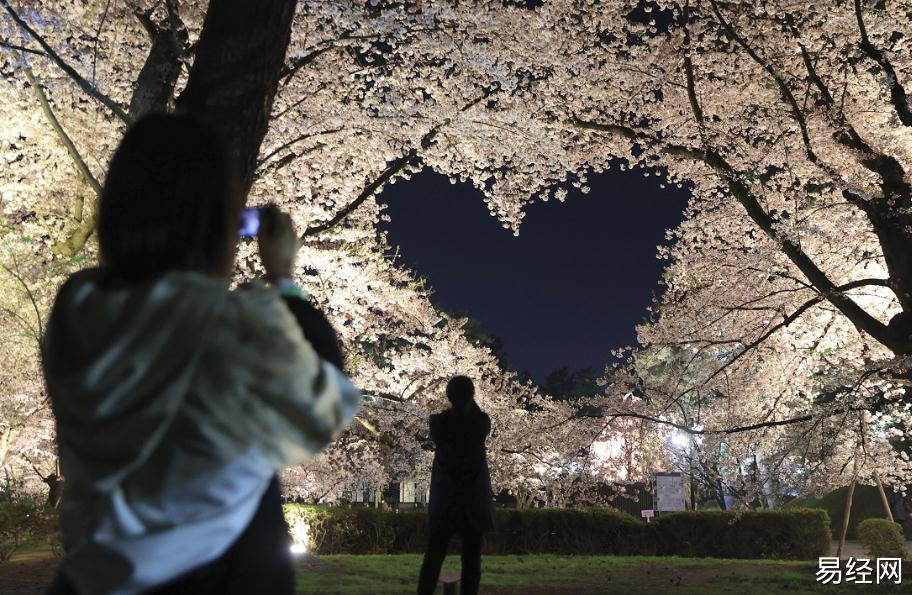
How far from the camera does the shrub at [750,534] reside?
13.6 metres

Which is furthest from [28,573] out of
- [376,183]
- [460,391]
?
[460,391]

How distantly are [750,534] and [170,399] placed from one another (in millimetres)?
14618

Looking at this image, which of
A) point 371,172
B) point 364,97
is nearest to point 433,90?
point 364,97

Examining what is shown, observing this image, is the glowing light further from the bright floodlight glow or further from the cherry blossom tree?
the bright floodlight glow

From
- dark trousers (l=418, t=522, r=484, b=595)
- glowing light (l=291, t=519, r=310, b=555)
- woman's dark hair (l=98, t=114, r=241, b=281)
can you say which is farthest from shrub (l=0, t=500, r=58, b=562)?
woman's dark hair (l=98, t=114, r=241, b=281)

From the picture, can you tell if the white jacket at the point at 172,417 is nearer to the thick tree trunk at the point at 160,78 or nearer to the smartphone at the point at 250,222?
the smartphone at the point at 250,222

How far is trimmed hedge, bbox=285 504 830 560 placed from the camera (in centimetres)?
1362

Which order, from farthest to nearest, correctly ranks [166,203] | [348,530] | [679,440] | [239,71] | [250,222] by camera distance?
[679,440] → [348,530] → [239,71] → [250,222] → [166,203]

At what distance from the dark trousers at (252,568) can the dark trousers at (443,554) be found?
298 cm

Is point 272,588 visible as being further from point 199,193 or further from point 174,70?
point 174,70

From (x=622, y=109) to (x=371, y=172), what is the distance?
4.20m

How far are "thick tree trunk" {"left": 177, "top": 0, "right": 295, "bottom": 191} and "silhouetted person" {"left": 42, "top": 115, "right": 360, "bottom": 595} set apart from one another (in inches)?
66.6

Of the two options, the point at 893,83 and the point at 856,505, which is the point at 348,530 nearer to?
the point at 893,83

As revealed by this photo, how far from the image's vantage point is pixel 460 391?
439 cm
